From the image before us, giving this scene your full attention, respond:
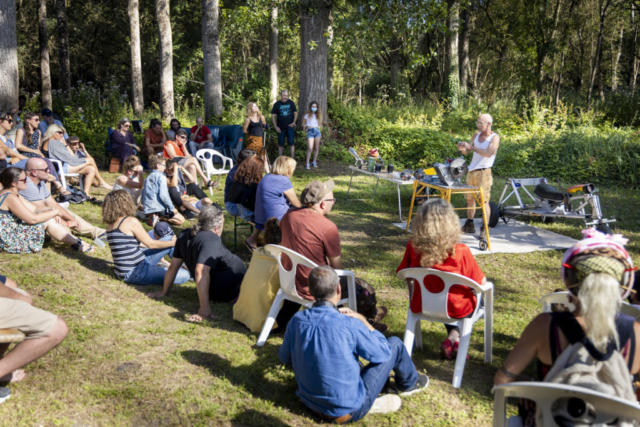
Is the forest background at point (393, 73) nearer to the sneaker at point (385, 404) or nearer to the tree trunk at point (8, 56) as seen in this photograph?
the tree trunk at point (8, 56)

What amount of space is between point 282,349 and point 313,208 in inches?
56.9

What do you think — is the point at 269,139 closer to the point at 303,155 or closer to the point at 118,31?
the point at 303,155

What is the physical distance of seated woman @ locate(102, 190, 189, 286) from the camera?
5102 mm

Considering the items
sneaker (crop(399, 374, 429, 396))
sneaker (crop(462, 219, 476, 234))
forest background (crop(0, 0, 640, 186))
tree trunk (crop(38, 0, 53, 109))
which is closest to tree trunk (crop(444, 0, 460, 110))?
forest background (crop(0, 0, 640, 186))

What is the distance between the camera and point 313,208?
420 centimetres

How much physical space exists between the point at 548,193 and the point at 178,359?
5597 mm

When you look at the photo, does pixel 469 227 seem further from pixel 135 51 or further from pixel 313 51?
pixel 135 51

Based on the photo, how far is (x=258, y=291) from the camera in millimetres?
4184

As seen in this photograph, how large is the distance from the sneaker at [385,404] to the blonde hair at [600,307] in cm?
156

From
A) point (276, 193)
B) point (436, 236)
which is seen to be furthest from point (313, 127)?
point (436, 236)

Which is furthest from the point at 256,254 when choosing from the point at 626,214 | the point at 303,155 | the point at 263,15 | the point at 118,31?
the point at 118,31

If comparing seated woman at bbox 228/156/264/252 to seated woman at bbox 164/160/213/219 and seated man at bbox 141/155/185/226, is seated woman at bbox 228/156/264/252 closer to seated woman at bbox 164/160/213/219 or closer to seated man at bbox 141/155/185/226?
seated man at bbox 141/155/185/226

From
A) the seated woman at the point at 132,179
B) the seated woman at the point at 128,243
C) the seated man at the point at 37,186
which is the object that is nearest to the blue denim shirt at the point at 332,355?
the seated woman at the point at 128,243

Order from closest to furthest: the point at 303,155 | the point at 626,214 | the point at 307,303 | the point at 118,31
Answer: the point at 307,303 < the point at 626,214 < the point at 303,155 < the point at 118,31
